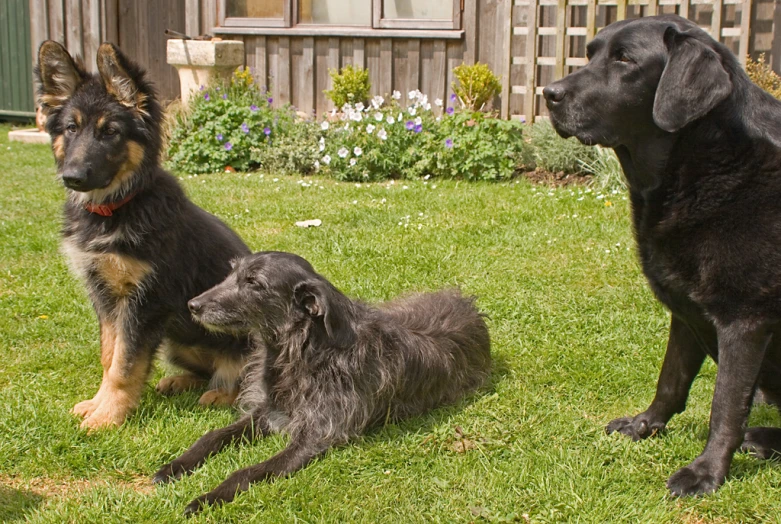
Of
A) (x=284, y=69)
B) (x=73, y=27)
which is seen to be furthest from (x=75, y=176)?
(x=73, y=27)

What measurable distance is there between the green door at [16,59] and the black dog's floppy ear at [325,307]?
14058mm

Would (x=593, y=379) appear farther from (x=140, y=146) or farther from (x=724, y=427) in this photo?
(x=140, y=146)

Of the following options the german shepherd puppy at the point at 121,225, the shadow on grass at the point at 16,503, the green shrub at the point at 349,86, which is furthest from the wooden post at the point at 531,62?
the shadow on grass at the point at 16,503

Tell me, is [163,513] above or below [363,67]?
below

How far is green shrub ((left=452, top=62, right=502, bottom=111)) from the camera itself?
440 inches

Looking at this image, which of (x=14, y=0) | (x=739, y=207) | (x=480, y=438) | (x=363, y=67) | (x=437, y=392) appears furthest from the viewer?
(x=14, y=0)

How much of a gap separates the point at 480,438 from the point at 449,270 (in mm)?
→ 2532

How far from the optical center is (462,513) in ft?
10.8

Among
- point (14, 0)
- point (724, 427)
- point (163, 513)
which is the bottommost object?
Answer: point (163, 513)

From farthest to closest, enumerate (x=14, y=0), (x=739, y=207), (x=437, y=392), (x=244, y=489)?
(x=14, y=0)
(x=437, y=392)
(x=244, y=489)
(x=739, y=207)

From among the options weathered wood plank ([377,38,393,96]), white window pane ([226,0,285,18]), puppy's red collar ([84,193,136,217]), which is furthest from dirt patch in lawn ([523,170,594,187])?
puppy's red collar ([84,193,136,217])

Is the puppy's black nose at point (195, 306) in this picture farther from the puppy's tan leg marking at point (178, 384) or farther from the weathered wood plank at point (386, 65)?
the weathered wood plank at point (386, 65)

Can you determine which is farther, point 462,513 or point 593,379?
point 593,379

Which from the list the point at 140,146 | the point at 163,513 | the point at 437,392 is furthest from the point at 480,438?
the point at 140,146
